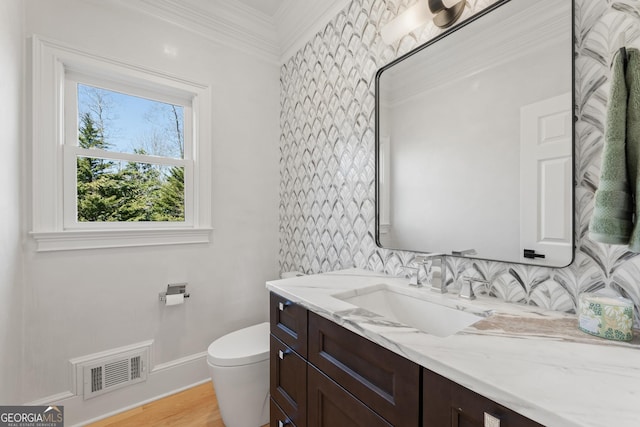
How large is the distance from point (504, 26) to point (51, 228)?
7.66ft

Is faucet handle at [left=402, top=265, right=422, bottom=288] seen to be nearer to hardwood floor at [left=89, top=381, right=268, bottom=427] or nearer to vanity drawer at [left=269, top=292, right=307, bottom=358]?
vanity drawer at [left=269, top=292, right=307, bottom=358]

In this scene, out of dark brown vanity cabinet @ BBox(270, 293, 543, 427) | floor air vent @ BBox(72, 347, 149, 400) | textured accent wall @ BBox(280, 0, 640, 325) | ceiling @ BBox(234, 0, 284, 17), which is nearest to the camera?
dark brown vanity cabinet @ BBox(270, 293, 543, 427)

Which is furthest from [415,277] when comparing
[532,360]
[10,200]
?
[10,200]

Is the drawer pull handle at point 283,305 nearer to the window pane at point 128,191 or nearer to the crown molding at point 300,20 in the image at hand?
the window pane at point 128,191

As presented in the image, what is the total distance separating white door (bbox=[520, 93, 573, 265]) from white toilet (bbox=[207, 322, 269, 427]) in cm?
137

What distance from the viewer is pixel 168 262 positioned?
6.21 feet

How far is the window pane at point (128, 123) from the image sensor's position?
1746 mm

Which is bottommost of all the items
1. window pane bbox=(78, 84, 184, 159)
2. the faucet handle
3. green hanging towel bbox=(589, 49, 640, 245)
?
the faucet handle

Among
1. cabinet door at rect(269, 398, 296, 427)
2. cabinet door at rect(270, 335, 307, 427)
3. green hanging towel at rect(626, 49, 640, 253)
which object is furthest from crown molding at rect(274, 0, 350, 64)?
cabinet door at rect(269, 398, 296, 427)

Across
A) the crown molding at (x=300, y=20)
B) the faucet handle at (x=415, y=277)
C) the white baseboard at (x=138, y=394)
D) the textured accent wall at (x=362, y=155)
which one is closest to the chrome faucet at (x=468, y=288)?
the textured accent wall at (x=362, y=155)

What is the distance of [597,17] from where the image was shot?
2.73 feet

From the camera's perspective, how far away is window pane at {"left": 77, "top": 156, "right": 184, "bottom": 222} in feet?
5.66

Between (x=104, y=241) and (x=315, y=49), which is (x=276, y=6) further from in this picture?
(x=104, y=241)

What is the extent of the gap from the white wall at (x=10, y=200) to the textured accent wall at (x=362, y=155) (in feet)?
4.84
